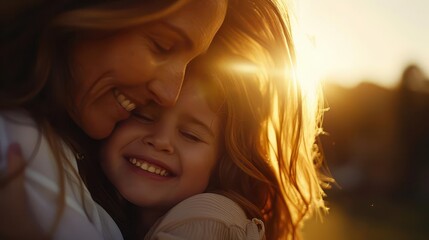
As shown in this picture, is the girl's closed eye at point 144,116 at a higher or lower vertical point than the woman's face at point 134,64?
lower

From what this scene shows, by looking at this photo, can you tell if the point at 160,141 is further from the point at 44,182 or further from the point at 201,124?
the point at 44,182

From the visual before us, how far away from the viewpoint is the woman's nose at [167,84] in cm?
214

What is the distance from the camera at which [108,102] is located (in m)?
2.14

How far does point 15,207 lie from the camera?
1750 mm

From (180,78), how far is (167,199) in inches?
19.9

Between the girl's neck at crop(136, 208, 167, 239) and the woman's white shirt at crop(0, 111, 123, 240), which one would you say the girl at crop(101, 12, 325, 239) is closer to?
the girl's neck at crop(136, 208, 167, 239)

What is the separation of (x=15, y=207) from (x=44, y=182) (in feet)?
0.34

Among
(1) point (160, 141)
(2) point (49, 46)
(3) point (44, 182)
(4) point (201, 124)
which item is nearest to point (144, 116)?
(1) point (160, 141)

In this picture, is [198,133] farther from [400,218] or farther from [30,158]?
[400,218]

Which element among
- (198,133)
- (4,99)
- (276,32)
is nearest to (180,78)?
(198,133)

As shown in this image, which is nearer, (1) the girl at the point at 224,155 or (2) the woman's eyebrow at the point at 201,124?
(1) the girl at the point at 224,155

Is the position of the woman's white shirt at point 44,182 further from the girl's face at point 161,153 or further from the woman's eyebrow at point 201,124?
the woman's eyebrow at point 201,124

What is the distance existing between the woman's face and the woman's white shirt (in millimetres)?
220

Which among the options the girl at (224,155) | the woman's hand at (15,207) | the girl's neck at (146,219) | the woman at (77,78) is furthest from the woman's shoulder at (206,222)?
the woman's hand at (15,207)
